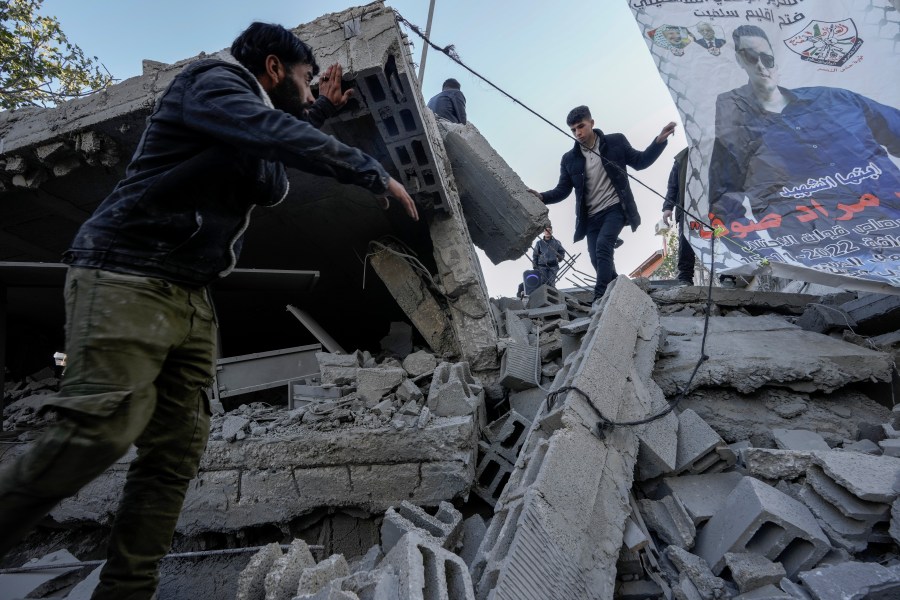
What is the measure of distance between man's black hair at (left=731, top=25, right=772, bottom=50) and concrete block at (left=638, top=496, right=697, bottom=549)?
4.11 metres

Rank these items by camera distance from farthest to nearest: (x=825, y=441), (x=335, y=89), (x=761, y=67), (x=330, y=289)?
(x=330, y=289) → (x=761, y=67) → (x=335, y=89) → (x=825, y=441)

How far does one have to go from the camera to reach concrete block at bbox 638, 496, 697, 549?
7.13 feet

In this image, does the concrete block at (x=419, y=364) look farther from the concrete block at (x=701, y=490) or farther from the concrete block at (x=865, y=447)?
the concrete block at (x=865, y=447)

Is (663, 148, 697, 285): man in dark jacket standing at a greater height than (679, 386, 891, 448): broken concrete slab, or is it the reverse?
(663, 148, 697, 285): man in dark jacket standing

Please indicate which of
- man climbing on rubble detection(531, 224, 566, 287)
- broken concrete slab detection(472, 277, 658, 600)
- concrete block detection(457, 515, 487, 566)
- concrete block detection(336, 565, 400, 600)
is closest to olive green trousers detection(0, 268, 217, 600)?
concrete block detection(336, 565, 400, 600)

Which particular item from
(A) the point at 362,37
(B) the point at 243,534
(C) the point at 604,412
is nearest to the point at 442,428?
(C) the point at 604,412

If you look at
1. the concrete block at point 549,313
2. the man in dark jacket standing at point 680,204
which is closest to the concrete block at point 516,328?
the concrete block at point 549,313

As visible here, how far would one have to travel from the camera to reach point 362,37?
11.9 feet

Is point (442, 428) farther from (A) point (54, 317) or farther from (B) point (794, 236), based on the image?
(A) point (54, 317)

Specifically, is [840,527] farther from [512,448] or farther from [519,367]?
[519,367]

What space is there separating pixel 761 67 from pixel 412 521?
471 centimetres

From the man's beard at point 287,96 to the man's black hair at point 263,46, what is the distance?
0.07 m

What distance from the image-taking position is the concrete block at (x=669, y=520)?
2.17 meters

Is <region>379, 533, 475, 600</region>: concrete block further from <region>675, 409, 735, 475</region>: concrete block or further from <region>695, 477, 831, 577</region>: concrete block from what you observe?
<region>675, 409, 735, 475</region>: concrete block
